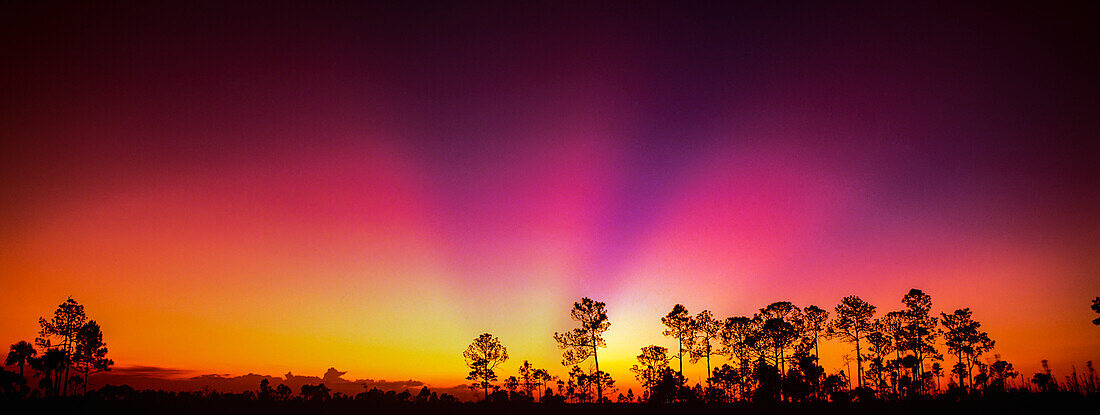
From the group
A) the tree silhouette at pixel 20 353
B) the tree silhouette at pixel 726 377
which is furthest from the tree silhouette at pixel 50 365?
the tree silhouette at pixel 726 377

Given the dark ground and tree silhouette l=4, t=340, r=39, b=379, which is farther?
tree silhouette l=4, t=340, r=39, b=379

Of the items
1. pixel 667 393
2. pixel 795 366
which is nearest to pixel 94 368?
pixel 667 393

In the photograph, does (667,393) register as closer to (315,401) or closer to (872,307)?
(872,307)

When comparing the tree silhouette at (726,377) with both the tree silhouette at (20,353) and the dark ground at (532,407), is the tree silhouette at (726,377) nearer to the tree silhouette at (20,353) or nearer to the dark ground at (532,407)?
the dark ground at (532,407)

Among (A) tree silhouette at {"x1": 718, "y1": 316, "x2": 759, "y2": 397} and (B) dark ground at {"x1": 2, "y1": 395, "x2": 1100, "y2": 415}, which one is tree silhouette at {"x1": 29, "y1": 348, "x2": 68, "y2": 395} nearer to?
(B) dark ground at {"x1": 2, "y1": 395, "x2": 1100, "y2": 415}

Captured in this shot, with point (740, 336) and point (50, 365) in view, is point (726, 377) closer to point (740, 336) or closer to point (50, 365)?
point (740, 336)

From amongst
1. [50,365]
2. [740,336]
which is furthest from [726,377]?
[50,365]

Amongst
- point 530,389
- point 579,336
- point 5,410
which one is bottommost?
point 530,389

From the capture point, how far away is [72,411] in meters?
43.4

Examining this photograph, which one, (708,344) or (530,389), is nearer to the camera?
(708,344)

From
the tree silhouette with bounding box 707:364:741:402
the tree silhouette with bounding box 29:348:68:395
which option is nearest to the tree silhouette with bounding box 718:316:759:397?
the tree silhouette with bounding box 707:364:741:402

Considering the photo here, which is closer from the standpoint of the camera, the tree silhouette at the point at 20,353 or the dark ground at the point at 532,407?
the dark ground at the point at 532,407

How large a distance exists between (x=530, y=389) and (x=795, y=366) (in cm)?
5528

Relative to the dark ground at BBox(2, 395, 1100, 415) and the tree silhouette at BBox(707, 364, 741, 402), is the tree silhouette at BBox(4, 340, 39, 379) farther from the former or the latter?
the tree silhouette at BBox(707, 364, 741, 402)
